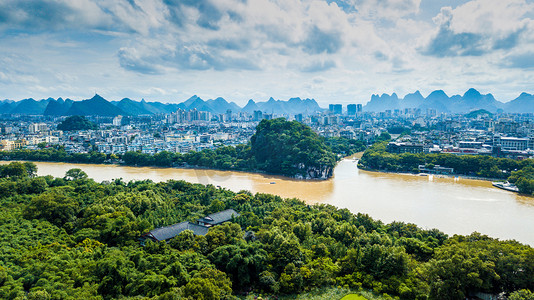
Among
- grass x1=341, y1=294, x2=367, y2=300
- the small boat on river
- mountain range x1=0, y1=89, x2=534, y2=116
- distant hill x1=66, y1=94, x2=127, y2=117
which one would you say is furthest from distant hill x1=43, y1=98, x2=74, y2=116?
grass x1=341, y1=294, x2=367, y2=300

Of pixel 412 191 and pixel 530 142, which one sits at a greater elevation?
pixel 530 142

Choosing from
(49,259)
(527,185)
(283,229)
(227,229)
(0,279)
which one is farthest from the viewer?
(527,185)

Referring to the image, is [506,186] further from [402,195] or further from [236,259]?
[236,259]

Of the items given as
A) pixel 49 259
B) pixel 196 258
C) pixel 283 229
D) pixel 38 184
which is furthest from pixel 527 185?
pixel 38 184

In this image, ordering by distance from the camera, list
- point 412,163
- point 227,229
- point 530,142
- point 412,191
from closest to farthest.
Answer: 1. point 227,229
2. point 412,191
3. point 412,163
4. point 530,142

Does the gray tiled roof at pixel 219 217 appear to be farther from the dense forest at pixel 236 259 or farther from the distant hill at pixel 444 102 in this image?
the distant hill at pixel 444 102

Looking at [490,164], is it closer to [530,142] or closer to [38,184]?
[530,142]
